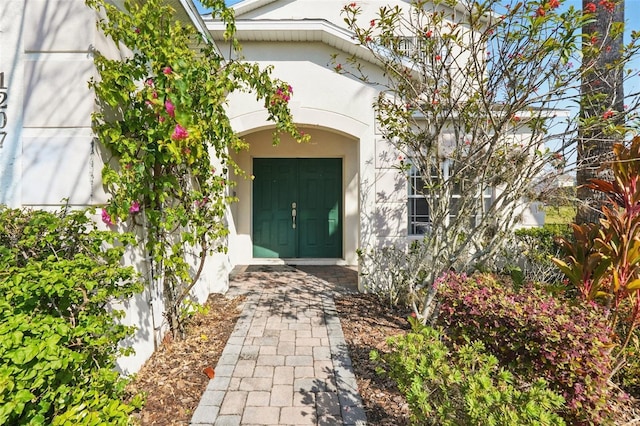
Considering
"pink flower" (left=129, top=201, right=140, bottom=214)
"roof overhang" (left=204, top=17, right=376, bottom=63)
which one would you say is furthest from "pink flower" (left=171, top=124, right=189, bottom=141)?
"roof overhang" (left=204, top=17, right=376, bottom=63)

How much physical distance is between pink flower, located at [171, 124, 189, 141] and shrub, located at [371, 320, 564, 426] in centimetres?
228

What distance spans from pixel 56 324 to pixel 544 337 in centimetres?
312

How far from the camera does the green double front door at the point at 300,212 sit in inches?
337

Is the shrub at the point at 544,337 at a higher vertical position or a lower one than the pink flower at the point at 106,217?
lower

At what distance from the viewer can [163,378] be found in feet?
10.6

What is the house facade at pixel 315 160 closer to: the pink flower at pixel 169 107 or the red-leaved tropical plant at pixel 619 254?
the red-leaved tropical plant at pixel 619 254

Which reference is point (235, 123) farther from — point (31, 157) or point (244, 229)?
point (31, 157)

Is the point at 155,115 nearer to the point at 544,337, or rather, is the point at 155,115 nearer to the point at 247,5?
the point at 544,337

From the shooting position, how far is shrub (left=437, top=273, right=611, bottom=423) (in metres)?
2.31

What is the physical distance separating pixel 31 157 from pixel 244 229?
547 cm

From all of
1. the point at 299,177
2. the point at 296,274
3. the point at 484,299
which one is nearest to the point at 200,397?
the point at 484,299

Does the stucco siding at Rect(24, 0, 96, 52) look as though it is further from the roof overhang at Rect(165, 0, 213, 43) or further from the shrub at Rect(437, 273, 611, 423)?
the shrub at Rect(437, 273, 611, 423)

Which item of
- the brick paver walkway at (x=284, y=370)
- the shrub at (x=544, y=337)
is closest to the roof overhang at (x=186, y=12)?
the brick paver walkway at (x=284, y=370)

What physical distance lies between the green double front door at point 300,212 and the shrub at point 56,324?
19.5ft
